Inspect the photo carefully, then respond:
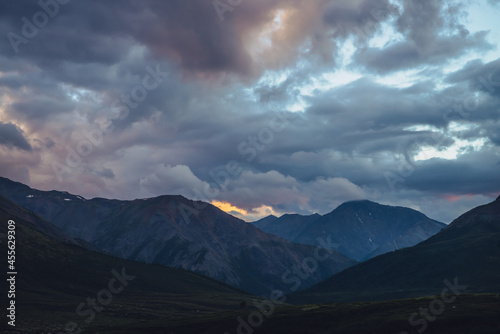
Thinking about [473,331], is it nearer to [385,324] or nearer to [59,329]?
[385,324]

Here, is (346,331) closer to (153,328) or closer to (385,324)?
(385,324)

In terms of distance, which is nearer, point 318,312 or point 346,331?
point 346,331

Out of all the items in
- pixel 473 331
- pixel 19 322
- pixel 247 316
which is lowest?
pixel 473 331

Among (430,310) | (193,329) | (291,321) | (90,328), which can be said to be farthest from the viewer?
(90,328)

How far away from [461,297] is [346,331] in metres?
51.2

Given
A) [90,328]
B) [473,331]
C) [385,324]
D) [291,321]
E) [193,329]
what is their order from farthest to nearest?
[90,328] → [193,329] → [291,321] → [385,324] → [473,331]

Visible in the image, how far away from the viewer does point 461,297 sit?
6127 inches

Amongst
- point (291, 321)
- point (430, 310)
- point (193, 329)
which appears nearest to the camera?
point (430, 310)

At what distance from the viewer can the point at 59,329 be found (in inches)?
6708

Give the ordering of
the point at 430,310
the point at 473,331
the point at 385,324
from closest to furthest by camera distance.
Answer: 1. the point at 473,331
2. the point at 385,324
3. the point at 430,310

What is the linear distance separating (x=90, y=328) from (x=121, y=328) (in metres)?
16.8

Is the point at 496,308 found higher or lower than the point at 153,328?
lower

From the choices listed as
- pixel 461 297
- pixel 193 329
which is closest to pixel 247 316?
pixel 193 329

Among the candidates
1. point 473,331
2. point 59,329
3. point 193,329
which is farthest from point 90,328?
point 473,331
